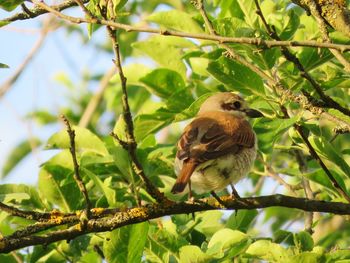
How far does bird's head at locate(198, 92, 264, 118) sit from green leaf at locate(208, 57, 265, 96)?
1.32m

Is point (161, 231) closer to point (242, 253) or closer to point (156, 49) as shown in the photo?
point (242, 253)

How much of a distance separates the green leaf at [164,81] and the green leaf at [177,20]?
1.13ft

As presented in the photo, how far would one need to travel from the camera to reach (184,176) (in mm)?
4469

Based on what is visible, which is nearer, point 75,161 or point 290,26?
point 75,161

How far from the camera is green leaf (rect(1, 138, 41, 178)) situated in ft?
23.0

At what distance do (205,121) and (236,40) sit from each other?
2.10 m

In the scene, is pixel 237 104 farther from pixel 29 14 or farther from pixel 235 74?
pixel 29 14

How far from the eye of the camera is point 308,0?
373cm

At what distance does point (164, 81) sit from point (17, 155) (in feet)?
8.79

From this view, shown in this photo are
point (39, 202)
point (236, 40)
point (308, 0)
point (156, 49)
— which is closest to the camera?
point (236, 40)

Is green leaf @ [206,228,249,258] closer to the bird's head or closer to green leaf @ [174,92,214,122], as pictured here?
green leaf @ [174,92,214,122]

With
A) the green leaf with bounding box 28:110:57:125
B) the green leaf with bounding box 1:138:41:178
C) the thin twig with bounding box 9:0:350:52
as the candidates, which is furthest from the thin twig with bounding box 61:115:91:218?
the green leaf with bounding box 28:110:57:125

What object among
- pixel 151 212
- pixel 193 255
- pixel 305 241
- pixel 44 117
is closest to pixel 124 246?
pixel 151 212

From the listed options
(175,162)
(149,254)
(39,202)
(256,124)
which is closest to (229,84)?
(256,124)
